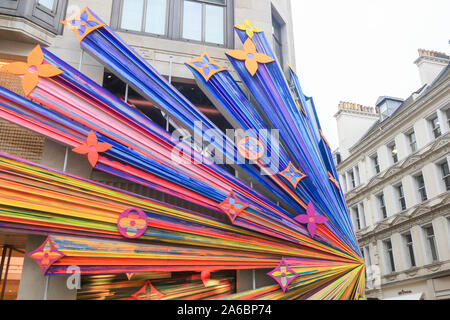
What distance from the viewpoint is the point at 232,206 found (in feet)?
26.6

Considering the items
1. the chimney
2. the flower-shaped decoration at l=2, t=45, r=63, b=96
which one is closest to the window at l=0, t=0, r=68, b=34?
the flower-shaped decoration at l=2, t=45, r=63, b=96

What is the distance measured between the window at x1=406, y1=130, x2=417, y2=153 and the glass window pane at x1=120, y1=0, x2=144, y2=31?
19.7 meters

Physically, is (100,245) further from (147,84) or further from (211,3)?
(211,3)

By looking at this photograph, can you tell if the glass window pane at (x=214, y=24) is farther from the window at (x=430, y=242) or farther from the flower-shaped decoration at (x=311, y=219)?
the window at (x=430, y=242)

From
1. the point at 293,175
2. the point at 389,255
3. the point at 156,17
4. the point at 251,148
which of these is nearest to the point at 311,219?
the point at 293,175

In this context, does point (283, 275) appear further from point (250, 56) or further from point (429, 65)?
point (429, 65)

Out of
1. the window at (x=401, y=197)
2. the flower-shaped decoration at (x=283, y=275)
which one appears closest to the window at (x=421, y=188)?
the window at (x=401, y=197)

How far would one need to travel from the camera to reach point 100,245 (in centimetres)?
721

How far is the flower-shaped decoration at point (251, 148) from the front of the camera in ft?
28.4

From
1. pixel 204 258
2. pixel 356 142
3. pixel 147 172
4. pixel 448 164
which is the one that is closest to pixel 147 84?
pixel 147 172

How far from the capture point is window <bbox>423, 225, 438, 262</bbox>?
22609mm

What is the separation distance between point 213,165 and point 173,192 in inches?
37.3

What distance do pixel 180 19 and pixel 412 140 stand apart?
19.4m

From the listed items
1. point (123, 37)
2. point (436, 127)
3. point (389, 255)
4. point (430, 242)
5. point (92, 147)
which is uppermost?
point (436, 127)
